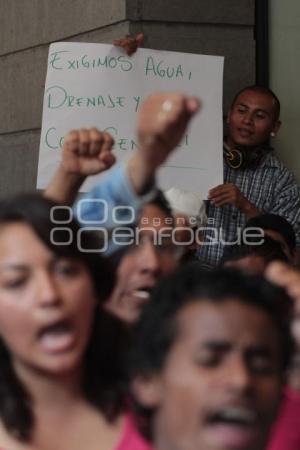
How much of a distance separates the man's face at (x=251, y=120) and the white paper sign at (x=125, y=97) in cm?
24

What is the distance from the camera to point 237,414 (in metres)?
1.28

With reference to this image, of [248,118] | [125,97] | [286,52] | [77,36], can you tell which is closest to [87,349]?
[125,97]

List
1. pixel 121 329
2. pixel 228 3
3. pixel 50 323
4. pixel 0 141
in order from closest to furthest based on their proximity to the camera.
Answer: pixel 50 323
pixel 121 329
pixel 228 3
pixel 0 141

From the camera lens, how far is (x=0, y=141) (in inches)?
212

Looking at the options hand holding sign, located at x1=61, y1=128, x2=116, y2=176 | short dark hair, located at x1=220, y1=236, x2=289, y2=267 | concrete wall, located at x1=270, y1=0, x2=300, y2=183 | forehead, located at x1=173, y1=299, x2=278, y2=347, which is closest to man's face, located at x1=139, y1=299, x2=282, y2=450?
forehead, located at x1=173, y1=299, x2=278, y2=347

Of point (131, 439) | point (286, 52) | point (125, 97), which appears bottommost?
point (131, 439)

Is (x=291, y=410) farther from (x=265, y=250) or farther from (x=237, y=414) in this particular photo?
(x=265, y=250)

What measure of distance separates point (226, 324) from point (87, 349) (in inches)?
9.4

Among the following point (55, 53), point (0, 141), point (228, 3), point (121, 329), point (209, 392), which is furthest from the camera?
point (0, 141)

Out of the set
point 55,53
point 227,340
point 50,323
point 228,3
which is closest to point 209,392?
point 227,340

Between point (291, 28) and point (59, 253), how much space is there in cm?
374

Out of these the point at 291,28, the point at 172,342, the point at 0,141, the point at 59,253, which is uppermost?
the point at 291,28

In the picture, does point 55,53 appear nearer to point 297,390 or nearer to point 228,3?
point 228,3

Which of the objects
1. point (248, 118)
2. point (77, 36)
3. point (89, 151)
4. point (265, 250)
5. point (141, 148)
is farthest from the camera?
point (77, 36)
